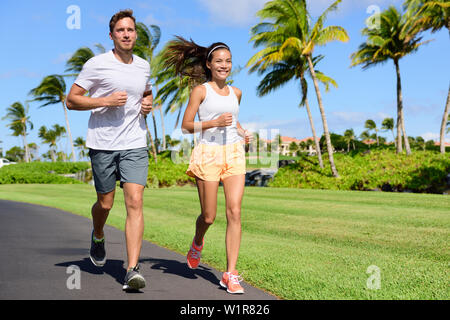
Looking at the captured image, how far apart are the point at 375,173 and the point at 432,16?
10.0 metres

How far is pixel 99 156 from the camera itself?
4145 millimetres

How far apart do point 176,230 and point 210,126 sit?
4.79 meters

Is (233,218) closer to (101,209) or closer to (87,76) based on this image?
(101,209)

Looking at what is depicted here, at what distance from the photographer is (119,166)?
412 cm

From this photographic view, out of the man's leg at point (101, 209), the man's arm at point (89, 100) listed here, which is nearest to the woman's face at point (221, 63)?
the man's arm at point (89, 100)

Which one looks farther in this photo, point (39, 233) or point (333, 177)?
point (333, 177)

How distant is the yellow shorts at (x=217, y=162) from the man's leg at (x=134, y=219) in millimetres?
561

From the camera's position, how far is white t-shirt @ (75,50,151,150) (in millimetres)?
4035

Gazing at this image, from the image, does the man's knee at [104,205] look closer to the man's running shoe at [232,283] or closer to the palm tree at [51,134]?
the man's running shoe at [232,283]

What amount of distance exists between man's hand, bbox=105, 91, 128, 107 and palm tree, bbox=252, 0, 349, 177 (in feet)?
71.0

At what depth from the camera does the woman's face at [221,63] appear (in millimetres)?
4238
